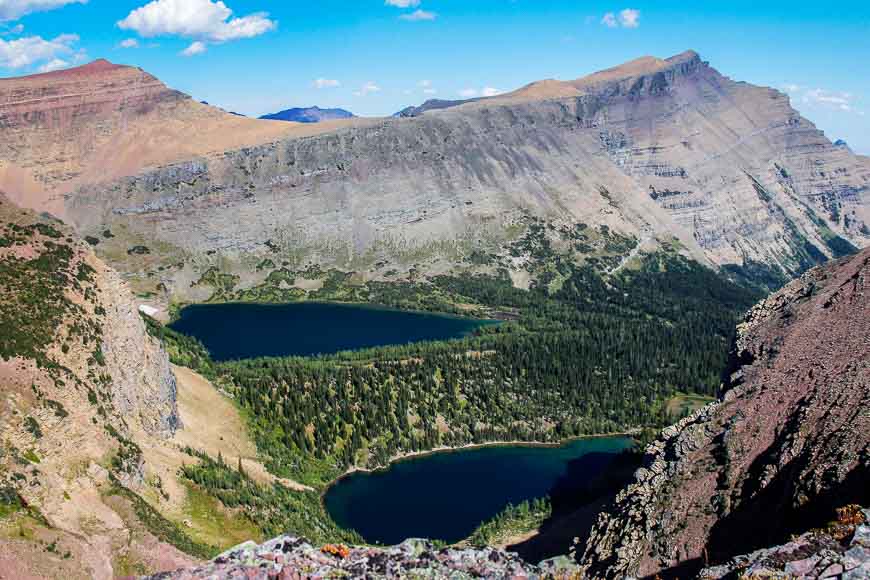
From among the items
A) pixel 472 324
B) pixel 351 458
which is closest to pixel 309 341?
pixel 472 324

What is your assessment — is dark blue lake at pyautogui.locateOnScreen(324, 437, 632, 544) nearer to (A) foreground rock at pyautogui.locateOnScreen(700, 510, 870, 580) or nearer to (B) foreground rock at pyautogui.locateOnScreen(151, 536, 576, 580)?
(B) foreground rock at pyautogui.locateOnScreen(151, 536, 576, 580)

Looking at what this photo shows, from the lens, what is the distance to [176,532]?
62344mm

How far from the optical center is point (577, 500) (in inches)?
3312

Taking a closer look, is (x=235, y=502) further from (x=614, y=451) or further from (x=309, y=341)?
(x=309, y=341)

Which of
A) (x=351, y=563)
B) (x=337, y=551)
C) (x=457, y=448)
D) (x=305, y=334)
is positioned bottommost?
(x=457, y=448)

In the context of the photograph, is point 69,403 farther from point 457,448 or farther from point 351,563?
point 457,448

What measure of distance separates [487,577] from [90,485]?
4060 cm

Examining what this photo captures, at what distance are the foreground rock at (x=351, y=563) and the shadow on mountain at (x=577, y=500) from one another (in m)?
21.6

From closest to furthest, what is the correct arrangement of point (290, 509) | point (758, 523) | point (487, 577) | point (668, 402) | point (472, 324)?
point (487, 577) → point (758, 523) → point (290, 509) → point (668, 402) → point (472, 324)

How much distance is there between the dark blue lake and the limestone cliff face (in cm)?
3640

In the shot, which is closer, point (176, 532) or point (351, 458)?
point (176, 532)

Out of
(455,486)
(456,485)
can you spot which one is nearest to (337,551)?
(455,486)

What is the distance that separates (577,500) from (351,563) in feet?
184

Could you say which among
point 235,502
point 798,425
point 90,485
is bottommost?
point 235,502
